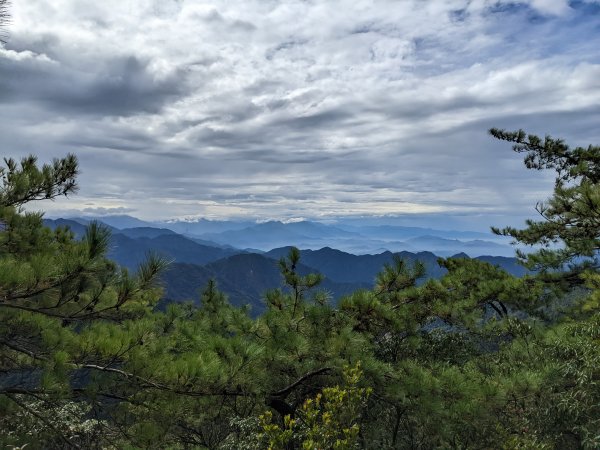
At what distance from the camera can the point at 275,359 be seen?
7367 mm

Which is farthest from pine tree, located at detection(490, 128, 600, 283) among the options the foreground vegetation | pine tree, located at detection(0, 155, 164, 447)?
pine tree, located at detection(0, 155, 164, 447)

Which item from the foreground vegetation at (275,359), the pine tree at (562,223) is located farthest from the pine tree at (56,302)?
the pine tree at (562,223)

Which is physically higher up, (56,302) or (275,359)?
(56,302)

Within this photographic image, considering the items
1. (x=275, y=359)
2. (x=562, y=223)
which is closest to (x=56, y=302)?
(x=275, y=359)

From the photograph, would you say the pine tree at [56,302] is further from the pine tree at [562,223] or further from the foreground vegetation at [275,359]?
the pine tree at [562,223]

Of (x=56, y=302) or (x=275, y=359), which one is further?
(x=275, y=359)

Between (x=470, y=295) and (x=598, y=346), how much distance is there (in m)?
7.81

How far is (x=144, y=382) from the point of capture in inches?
242

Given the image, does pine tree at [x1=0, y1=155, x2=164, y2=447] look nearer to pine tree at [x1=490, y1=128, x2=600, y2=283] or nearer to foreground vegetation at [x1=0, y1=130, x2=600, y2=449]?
foreground vegetation at [x1=0, y1=130, x2=600, y2=449]

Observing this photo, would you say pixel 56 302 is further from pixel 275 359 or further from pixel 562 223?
pixel 562 223

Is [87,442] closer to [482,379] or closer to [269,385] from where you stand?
[269,385]

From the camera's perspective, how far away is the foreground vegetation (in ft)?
17.9

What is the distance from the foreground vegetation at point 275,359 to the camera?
17.9ft

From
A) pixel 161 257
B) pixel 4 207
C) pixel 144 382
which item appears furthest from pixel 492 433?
pixel 4 207
